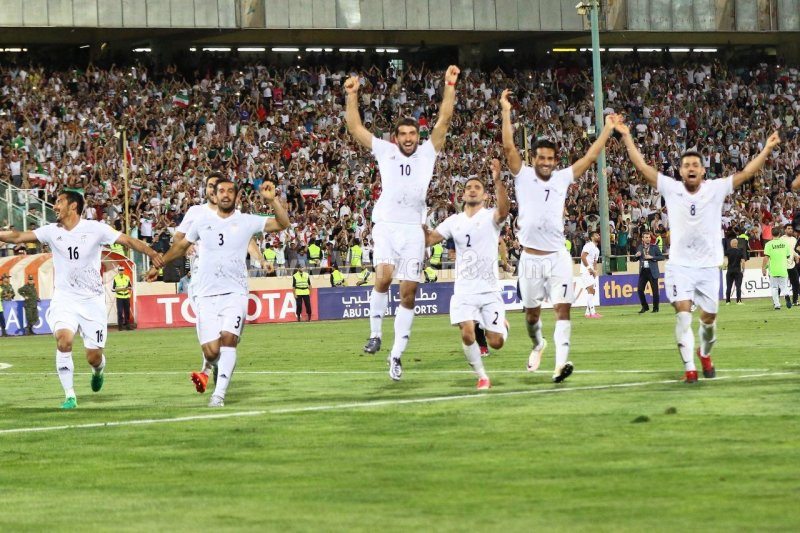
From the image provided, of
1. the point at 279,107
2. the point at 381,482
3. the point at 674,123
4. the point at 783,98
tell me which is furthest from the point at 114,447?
the point at 783,98

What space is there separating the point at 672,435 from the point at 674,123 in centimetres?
4984

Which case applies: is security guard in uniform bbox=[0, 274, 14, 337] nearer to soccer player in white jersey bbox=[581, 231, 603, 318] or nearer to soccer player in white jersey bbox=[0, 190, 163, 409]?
soccer player in white jersey bbox=[581, 231, 603, 318]

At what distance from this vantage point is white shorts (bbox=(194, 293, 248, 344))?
15.0 meters

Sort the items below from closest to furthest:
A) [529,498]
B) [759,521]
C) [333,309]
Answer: [759,521] < [529,498] < [333,309]

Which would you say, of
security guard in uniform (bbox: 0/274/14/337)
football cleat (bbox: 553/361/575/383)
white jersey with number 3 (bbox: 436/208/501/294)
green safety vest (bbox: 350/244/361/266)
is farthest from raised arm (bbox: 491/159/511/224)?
green safety vest (bbox: 350/244/361/266)

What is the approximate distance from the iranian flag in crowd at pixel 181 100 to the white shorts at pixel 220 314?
36849 millimetres

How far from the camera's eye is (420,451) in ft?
35.1

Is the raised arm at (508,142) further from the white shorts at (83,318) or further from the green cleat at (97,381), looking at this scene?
the green cleat at (97,381)

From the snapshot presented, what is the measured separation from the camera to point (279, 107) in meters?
54.0

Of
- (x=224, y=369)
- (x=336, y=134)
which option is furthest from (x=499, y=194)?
(x=336, y=134)

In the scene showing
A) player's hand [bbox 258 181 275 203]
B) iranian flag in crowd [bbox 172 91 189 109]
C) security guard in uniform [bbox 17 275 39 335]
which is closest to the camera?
player's hand [bbox 258 181 275 203]

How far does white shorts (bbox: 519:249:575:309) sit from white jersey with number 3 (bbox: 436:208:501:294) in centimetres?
35

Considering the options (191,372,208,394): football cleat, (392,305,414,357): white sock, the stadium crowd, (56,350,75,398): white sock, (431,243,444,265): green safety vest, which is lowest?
(191,372,208,394): football cleat

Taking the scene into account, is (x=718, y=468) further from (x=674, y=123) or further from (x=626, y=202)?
(x=674, y=123)
